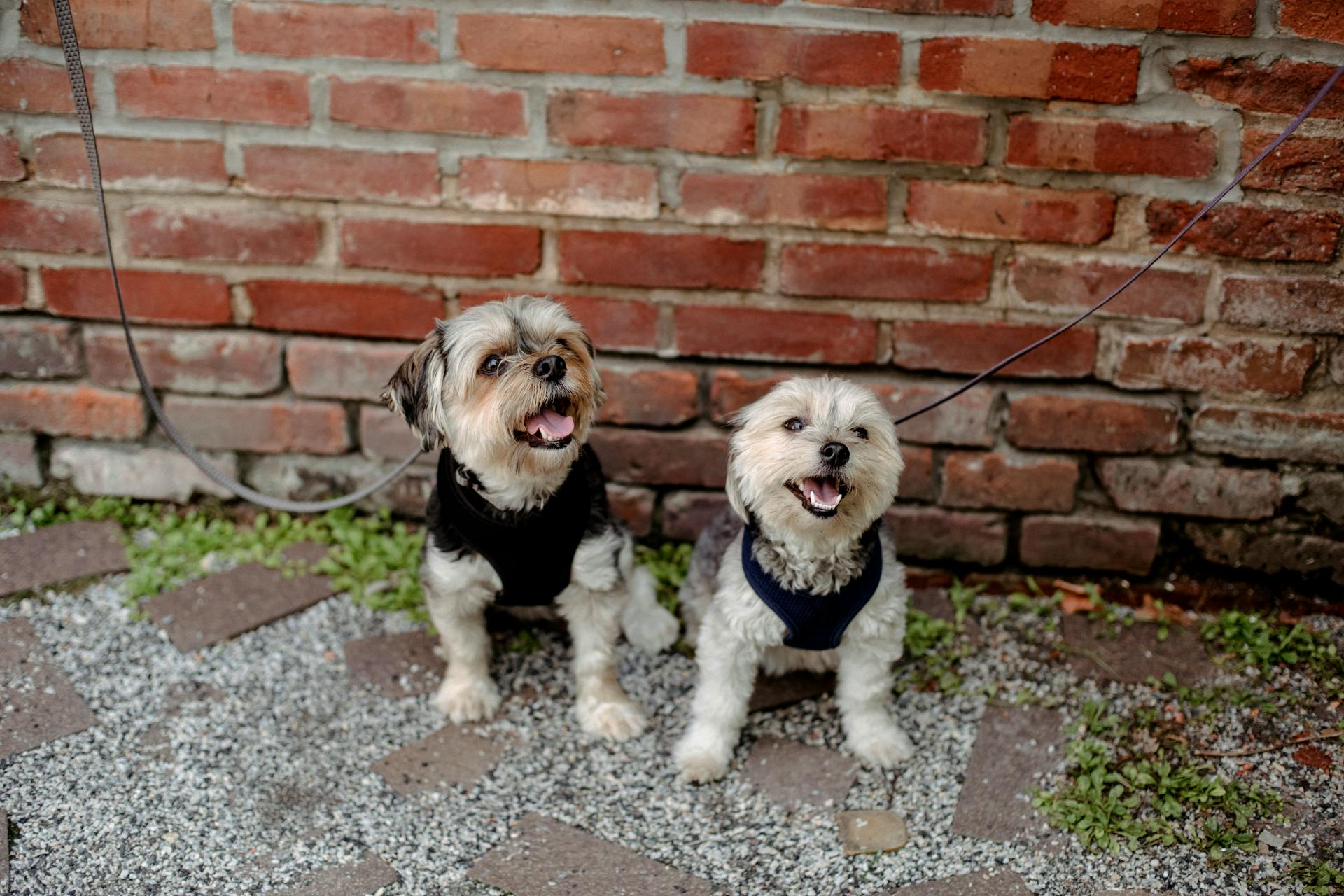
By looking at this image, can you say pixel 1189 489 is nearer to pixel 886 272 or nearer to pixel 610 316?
pixel 886 272

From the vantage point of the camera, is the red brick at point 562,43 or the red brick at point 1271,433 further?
the red brick at point 1271,433

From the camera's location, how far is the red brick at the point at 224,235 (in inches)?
130

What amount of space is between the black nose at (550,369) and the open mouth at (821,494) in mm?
615

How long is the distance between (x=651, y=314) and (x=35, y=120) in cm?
207

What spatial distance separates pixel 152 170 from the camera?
3283 mm

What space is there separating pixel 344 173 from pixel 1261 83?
2.72m

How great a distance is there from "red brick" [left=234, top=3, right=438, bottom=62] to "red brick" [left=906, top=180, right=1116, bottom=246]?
61.2 inches

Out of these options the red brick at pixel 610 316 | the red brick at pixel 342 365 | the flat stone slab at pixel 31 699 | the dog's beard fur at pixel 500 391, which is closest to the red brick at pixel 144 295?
the red brick at pixel 342 365

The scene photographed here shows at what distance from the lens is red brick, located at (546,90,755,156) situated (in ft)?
9.98

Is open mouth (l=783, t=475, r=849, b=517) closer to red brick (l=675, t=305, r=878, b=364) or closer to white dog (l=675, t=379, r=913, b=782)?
white dog (l=675, t=379, r=913, b=782)

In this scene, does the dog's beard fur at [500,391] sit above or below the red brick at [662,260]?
below

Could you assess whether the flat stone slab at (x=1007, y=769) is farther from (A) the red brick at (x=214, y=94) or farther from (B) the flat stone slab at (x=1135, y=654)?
(A) the red brick at (x=214, y=94)

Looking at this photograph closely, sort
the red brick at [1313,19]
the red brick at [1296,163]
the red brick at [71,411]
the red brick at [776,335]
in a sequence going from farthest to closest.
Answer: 1. the red brick at [71,411]
2. the red brick at [776,335]
3. the red brick at [1296,163]
4. the red brick at [1313,19]

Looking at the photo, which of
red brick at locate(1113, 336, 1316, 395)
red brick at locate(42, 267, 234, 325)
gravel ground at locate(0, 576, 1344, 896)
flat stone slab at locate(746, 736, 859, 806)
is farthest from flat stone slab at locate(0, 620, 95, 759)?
red brick at locate(1113, 336, 1316, 395)
